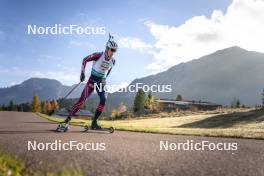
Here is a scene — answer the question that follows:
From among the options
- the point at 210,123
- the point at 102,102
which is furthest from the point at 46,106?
the point at 102,102

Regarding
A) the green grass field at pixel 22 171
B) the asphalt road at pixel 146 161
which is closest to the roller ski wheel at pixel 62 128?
the asphalt road at pixel 146 161

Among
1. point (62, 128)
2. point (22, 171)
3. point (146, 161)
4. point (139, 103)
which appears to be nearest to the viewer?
point (22, 171)

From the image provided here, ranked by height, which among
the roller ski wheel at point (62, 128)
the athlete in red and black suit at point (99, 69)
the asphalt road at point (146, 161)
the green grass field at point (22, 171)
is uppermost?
the athlete in red and black suit at point (99, 69)

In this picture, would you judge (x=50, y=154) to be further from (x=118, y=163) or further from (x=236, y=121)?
(x=236, y=121)

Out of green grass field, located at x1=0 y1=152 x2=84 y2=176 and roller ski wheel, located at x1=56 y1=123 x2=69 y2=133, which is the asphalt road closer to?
green grass field, located at x1=0 y1=152 x2=84 y2=176

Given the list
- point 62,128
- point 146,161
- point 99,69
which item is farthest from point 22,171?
point 99,69

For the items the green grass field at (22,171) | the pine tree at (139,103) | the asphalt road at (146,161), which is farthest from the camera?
Answer: the pine tree at (139,103)

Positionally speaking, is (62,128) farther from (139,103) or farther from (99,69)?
(139,103)

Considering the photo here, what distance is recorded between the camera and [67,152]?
21.0ft

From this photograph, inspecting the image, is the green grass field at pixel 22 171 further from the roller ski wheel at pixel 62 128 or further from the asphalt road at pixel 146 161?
the roller ski wheel at pixel 62 128

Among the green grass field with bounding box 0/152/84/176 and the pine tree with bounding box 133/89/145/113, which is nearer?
the green grass field with bounding box 0/152/84/176

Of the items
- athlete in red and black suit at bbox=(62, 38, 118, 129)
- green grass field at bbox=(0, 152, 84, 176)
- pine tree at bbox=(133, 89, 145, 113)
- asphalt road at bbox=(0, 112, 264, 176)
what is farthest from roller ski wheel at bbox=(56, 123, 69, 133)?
pine tree at bbox=(133, 89, 145, 113)

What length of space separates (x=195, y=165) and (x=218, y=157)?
42.7 inches

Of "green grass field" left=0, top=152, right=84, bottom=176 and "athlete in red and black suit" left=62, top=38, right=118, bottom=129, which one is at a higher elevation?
"athlete in red and black suit" left=62, top=38, right=118, bottom=129
